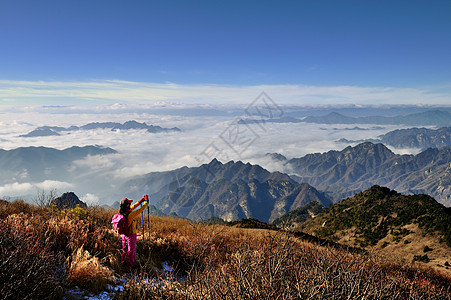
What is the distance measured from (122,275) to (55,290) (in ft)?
A: 6.87

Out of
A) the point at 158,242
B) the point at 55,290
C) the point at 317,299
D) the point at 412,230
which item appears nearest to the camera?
the point at 317,299

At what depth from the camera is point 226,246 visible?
1000 cm

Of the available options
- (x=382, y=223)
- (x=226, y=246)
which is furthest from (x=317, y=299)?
(x=382, y=223)

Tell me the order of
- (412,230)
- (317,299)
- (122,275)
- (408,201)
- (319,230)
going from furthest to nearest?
1. (319,230)
2. (408,201)
3. (412,230)
4. (122,275)
5. (317,299)

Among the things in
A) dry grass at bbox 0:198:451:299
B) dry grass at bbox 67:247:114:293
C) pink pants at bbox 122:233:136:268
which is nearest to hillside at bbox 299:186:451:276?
dry grass at bbox 0:198:451:299

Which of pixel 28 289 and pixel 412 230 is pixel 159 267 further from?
pixel 412 230

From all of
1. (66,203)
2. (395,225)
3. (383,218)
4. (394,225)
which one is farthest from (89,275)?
(383,218)

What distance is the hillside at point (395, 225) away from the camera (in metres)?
28.3

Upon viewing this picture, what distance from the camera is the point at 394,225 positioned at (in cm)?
4012

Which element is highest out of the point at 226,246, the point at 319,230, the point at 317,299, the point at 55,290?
the point at 317,299

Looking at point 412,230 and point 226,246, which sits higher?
point 226,246

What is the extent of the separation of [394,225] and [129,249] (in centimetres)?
4505

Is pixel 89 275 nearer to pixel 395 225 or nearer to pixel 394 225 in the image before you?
pixel 395 225

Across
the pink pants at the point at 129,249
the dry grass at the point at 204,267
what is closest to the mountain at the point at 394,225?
the dry grass at the point at 204,267
